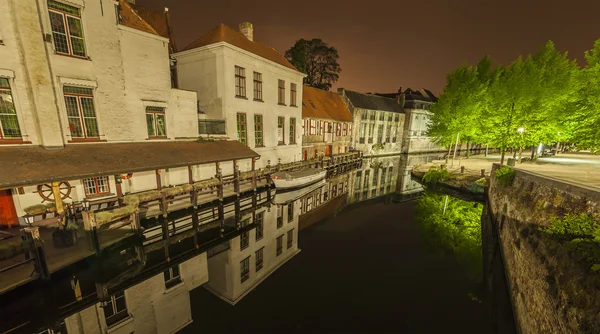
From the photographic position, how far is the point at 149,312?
7.08m

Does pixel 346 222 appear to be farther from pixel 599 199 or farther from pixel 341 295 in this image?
pixel 599 199

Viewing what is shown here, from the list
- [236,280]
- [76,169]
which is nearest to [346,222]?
[236,280]

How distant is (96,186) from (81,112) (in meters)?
3.85

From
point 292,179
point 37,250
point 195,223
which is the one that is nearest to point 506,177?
point 292,179

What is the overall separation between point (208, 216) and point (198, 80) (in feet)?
36.1

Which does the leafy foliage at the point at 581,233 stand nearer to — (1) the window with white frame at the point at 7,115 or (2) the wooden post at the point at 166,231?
(2) the wooden post at the point at 166,231

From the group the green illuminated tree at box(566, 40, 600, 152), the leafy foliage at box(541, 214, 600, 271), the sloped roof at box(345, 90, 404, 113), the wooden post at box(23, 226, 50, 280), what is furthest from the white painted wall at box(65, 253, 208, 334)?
the sloped roof at box(345, 90, 404, 113)

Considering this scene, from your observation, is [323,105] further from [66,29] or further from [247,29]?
[66,29]

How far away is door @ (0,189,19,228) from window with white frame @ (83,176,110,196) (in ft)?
8.01

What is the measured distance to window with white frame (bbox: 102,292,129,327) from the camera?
677 cm

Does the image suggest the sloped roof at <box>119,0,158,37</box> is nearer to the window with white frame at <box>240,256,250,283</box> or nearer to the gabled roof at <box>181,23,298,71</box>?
the gabled roof at <box>181,23,298,71</box>

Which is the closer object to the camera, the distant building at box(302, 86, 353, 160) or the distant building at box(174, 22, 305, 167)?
the distant building at box(174, 22, 305, 167)

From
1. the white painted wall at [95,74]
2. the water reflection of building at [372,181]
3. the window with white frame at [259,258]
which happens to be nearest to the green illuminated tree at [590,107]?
the water reflection of building at [372,181]

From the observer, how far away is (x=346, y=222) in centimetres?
1498
